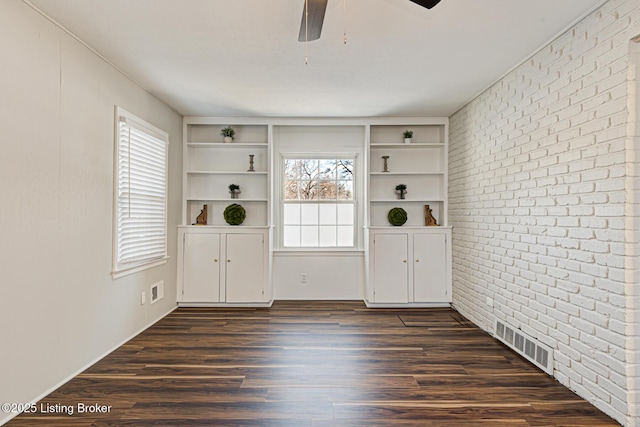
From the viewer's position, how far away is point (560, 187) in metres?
2.66

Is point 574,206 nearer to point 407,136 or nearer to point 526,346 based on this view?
point 526,346

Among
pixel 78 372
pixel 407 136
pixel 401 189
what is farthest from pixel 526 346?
pixel 78 372

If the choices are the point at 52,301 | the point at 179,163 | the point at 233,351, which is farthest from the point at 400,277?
the point at 52,301

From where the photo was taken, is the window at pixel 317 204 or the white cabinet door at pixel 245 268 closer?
the white cabinet door at pixel 245 268

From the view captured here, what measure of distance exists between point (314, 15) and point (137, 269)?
9.66 ft

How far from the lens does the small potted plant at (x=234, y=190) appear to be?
5027 mm

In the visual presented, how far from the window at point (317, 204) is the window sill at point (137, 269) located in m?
1.71

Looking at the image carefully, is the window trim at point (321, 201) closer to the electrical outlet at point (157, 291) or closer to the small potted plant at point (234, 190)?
the small potted plant at point (234, 190)

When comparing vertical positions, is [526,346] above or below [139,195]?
below

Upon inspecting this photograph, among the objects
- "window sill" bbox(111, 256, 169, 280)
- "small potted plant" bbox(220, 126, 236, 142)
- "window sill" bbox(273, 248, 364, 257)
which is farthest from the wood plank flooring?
"small potted plant" bbox(220, 126, 236, 142)

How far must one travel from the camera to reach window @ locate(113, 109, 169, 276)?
11.0ft

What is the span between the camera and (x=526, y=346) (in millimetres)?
3061

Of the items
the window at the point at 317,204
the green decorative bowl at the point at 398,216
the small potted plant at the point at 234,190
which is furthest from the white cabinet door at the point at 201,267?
the green decorative bowl at the point at 398,216

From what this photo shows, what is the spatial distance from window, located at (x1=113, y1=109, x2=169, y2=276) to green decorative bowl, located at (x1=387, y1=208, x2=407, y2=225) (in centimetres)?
→ 287
